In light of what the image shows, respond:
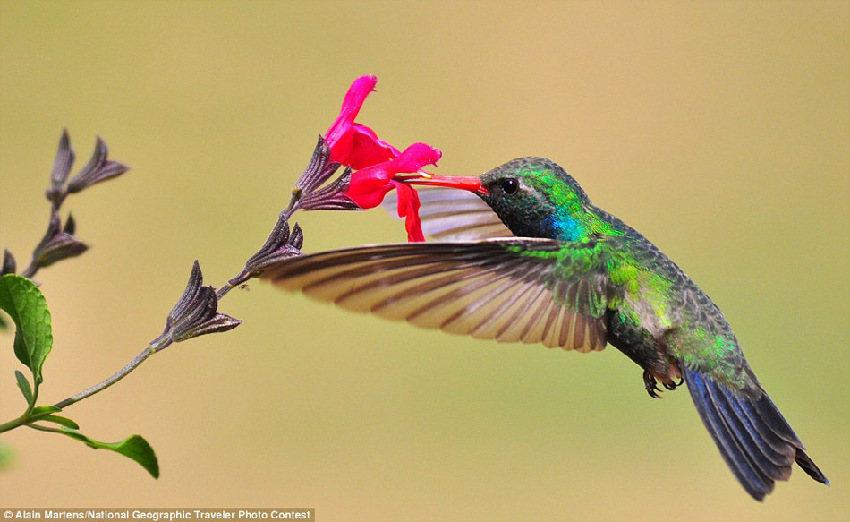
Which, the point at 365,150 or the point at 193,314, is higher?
the point at 365,150

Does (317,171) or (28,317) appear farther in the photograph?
(317,171)

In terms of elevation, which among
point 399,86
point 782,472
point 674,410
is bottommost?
point 674,410

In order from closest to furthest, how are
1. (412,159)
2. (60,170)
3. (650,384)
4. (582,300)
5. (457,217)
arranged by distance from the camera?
(60,170) < (412,159) < (582,300) < (650,384) < (457,217)

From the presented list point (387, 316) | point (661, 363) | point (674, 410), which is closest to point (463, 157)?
point (674, 410)

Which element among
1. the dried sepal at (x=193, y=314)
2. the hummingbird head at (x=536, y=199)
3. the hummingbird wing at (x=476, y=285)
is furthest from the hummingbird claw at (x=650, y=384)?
the dried sepal at (x=193, y=314)

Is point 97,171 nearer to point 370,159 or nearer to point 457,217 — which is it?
point 370,159

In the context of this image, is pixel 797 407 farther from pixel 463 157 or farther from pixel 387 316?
pixel 387 316

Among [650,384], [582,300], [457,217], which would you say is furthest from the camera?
[457,217]

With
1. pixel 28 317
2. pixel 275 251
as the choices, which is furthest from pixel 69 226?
pixel 275 251
